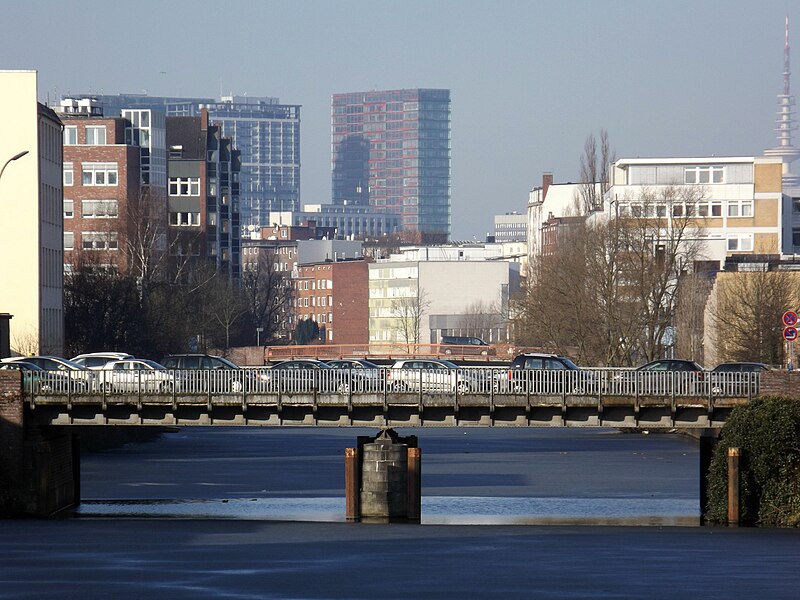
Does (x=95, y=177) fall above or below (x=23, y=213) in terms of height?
above

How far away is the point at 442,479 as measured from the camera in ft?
255

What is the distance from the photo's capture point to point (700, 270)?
125438 millimetres

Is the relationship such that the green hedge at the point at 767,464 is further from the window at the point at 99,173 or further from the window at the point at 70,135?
the window at the point at 70,135

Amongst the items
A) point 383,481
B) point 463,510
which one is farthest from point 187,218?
point 463,510

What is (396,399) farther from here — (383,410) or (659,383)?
(659,383)

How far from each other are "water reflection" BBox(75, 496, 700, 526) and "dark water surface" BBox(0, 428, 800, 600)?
0.34ft

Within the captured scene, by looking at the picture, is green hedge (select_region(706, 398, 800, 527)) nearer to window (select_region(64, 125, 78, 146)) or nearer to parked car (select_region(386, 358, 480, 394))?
parked car (select_region(386, 358, 480, 394))

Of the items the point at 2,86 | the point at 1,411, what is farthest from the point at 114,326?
the point at 1,411

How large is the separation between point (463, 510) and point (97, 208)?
361ft

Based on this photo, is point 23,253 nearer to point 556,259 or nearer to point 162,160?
point 556,259

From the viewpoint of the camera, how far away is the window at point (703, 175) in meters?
157

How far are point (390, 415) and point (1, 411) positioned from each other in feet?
44.8

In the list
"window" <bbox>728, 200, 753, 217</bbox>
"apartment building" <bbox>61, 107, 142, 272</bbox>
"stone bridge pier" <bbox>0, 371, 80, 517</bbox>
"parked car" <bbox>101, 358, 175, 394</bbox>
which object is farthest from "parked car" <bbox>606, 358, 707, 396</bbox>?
"apartment building" <bbox>61, 107, 142, 272</bbox>

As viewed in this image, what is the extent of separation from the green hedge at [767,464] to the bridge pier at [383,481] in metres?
10.5
